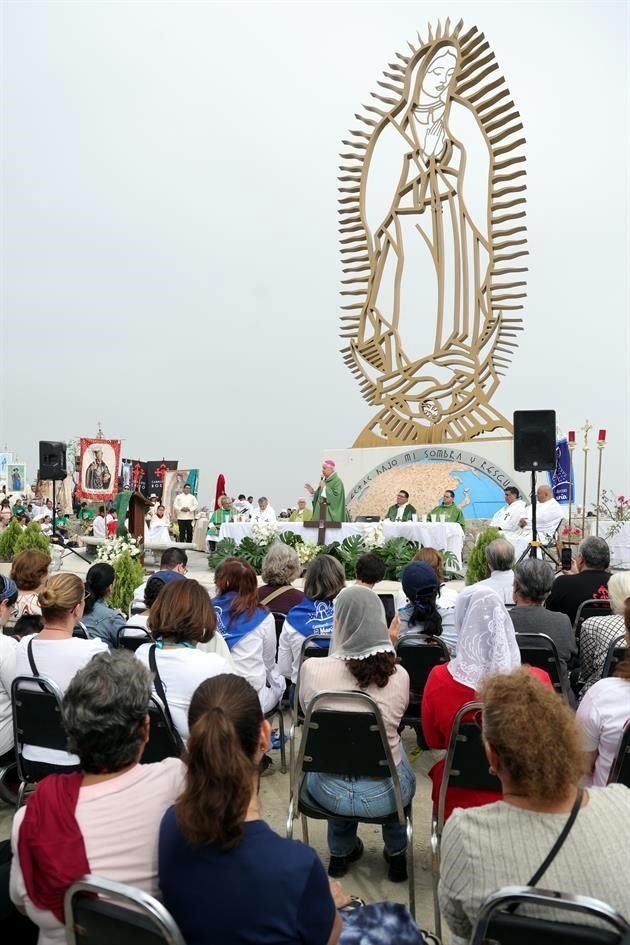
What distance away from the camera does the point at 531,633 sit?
355cm

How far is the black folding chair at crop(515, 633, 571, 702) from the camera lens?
3416 mm

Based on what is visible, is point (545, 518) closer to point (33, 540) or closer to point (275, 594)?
point (275, 594)

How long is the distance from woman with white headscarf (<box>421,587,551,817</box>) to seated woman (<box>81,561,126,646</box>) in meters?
2.27

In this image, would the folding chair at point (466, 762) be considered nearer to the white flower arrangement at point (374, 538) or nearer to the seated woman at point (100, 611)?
the seated woman at point (100, 611)

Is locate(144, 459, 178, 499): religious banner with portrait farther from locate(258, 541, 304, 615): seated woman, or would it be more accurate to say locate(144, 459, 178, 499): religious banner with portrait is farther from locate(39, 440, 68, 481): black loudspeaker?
locate(258, 541, 304, 615): seated woman

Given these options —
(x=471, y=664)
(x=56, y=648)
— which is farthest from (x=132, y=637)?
(x=471, y=664)

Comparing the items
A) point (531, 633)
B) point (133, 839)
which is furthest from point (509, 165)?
point (133, 839)

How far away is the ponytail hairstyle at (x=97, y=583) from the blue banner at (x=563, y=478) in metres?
11.4

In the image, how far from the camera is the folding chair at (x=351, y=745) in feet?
8.57

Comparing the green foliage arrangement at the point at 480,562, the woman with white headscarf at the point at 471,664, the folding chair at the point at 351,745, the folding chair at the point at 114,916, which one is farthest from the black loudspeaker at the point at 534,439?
the folding chair at the point at 114,916

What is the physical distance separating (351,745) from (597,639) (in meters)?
1.73

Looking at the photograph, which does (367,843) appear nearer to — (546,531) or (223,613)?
(223,613)

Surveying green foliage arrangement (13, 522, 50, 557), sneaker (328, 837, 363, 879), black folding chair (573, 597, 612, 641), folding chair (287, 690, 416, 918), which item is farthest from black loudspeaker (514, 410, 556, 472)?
green foliage arrangement (13, 522, 50, 557)

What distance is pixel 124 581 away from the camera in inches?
291
